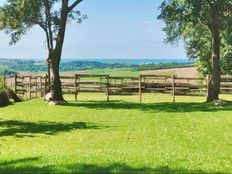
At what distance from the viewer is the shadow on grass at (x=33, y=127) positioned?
785 inches

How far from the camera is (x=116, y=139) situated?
18.0 metres

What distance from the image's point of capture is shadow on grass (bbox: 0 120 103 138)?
785 inches

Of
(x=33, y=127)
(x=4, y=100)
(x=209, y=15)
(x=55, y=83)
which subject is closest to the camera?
(x=33, y=127)

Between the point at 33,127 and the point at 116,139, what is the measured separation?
5.12 meters

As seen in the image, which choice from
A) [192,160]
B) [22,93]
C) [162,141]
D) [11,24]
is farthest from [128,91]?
[192,160]

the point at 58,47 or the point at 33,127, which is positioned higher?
the point at 58,47

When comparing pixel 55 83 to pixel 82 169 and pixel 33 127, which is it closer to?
pixel 33 127

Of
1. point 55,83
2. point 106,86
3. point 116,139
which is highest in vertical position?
point 55,83

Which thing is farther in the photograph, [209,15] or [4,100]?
[4,100]

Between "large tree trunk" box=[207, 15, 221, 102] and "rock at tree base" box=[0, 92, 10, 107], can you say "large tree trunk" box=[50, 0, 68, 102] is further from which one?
"large tree trunk" box=[207, 15, 221, 102]

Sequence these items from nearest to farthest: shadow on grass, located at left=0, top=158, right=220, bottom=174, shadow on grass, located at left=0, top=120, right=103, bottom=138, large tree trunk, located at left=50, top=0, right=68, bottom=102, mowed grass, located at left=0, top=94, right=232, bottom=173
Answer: shadow on grass, located at left=0, top=158, right=220, bottom=174
mowed grass, located at left=0, top=94, right=232, bottom=173
shadow on grass, located at left=0, top=120, right=103, bottom=138
large tree trunk, located at left=50, top=0, right=68, bottom=102

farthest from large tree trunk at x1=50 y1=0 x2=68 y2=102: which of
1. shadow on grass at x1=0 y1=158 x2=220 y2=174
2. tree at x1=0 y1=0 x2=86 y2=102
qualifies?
shadow on grass at x1=0 y1=158 x2=220 y2=174

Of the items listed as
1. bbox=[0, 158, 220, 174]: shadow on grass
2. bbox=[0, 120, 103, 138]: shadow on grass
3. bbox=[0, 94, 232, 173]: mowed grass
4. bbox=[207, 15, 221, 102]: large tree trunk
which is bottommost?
bbox=[0, 120, 103, 138]: shadow on grass

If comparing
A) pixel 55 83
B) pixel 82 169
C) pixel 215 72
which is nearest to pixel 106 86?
pixel 55 83
